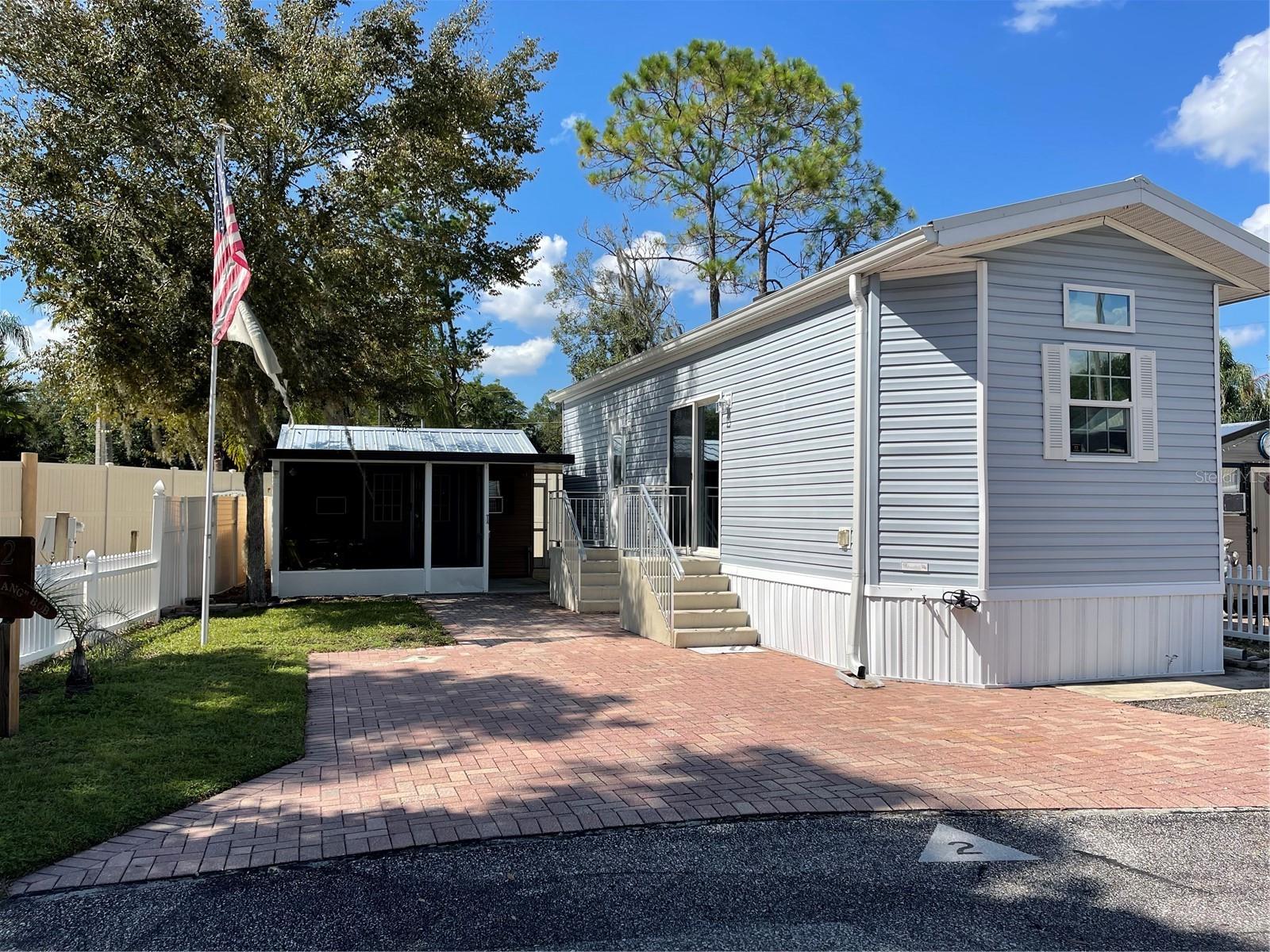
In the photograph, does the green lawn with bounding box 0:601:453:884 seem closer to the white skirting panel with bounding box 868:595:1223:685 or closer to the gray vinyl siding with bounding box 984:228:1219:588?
the white skirting panel with bounding box 868:595:1223:685

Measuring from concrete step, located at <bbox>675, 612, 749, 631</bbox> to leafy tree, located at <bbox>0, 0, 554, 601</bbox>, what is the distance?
5.80 meters

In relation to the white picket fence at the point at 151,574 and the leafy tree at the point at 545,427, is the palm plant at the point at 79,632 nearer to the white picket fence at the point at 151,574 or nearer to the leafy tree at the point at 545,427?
the white picket fence at the point at 151,574

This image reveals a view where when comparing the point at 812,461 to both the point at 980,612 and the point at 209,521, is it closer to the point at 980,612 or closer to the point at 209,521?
the point at 980,612

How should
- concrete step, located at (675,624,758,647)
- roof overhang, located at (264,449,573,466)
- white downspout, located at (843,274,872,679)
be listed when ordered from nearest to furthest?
white downspout, located at (843,274,872,679)
concrete step, located at (675,624,758,647)
roof overhang, located at (264,449,573,466)

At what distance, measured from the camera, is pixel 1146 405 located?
827 cm

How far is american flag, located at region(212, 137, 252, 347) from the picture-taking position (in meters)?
8.77

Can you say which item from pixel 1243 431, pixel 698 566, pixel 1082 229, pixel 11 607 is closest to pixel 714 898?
pixel 11 607

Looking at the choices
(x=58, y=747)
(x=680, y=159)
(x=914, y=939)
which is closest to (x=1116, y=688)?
(x=914, y=939)

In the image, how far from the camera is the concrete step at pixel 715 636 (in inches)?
388

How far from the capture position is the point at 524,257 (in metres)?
14.5

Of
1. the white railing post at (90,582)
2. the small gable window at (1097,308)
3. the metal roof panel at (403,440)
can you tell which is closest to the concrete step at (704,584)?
the small gable window at (1097,308)

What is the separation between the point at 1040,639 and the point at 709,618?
3614 mm

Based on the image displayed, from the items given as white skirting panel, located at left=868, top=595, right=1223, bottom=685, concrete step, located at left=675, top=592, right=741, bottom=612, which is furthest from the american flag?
white skirting panel, located at left=868, top=595, right=1223, bottom=685

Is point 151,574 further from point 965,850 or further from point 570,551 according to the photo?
point 965,850
